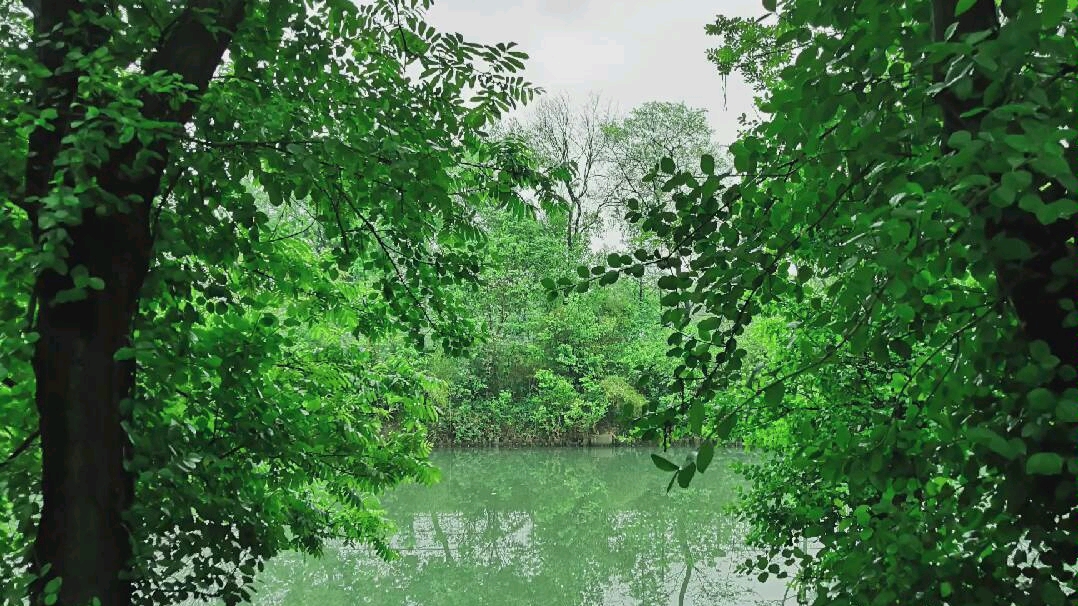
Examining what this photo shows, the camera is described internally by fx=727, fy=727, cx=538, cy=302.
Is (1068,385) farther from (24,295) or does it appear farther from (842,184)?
(24,295)

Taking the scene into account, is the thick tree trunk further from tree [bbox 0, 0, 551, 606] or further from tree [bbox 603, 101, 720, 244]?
tree [bbox 603, 101, 720, 244]

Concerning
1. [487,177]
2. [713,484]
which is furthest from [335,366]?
[713,484]

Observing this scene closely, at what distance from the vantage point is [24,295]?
106 inches

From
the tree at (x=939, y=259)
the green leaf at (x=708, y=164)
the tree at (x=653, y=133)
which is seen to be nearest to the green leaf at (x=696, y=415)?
the tree at (x=939, y=259)

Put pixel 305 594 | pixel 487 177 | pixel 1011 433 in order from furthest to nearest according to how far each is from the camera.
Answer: pixel 305 594 → pixel 487 177 → pixel 1011 433

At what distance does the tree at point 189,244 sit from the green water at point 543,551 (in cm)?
461

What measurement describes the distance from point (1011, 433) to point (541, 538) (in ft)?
44.0

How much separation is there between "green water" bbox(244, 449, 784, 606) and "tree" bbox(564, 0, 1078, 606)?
18.1 ft

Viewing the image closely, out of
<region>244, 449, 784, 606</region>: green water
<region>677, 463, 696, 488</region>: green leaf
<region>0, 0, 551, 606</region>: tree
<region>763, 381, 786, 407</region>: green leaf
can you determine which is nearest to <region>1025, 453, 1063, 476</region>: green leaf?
<region>763, 381, 786, 407</region>: green leaf

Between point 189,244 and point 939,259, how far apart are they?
251 centimetres

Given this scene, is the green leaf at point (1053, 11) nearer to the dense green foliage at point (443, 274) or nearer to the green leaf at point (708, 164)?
the dense green foliage at point (443, 274)

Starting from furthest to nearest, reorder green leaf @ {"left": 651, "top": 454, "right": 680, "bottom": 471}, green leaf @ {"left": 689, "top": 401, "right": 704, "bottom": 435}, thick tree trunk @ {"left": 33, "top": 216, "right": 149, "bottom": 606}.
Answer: thick tree trunk @ {"left": 33, "top": 216, "right": 149, "bottom": 606} → green leaf @ {"left": 689, "top": 401, "right": 704, "bottom": 435} → green leaf @ {"left": 651, "top": 454, "right": 680, "bottom": 471}

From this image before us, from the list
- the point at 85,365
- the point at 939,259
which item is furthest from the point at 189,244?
the point at 939,259

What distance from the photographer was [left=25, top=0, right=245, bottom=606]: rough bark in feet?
7.18
